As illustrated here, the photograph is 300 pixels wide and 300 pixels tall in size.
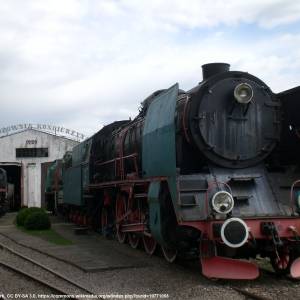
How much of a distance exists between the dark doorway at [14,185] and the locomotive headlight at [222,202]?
109ft

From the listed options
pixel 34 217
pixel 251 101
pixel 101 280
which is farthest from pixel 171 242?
pixel 34 217

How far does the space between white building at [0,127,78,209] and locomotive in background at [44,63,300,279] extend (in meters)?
30.4

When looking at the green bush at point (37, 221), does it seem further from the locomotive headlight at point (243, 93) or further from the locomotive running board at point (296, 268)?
the locomotive running board at point (296, 268)

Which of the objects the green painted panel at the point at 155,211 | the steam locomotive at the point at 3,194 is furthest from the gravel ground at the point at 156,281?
the steam locomotive at the point at 3,194

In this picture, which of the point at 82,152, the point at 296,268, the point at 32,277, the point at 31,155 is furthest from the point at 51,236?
the point at 31,155

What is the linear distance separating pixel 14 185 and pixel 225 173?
1477 inches

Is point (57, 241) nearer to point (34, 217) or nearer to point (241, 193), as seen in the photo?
point (34, 217)

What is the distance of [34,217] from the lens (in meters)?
18.3

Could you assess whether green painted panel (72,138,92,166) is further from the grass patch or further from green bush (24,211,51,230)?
the grass patch

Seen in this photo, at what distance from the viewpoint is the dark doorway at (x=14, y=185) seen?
40.0 m

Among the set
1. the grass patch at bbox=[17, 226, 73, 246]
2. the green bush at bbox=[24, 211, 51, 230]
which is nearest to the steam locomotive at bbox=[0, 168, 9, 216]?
the grass patch at bbox=[17, 226, 73, 246]

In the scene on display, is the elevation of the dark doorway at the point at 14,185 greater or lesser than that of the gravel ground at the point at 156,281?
greater

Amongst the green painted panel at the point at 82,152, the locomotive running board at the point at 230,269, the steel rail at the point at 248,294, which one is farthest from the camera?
the green painted panel at the point at 82,152

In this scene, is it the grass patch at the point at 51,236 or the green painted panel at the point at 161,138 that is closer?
the green painted panel at the point at 161,138
